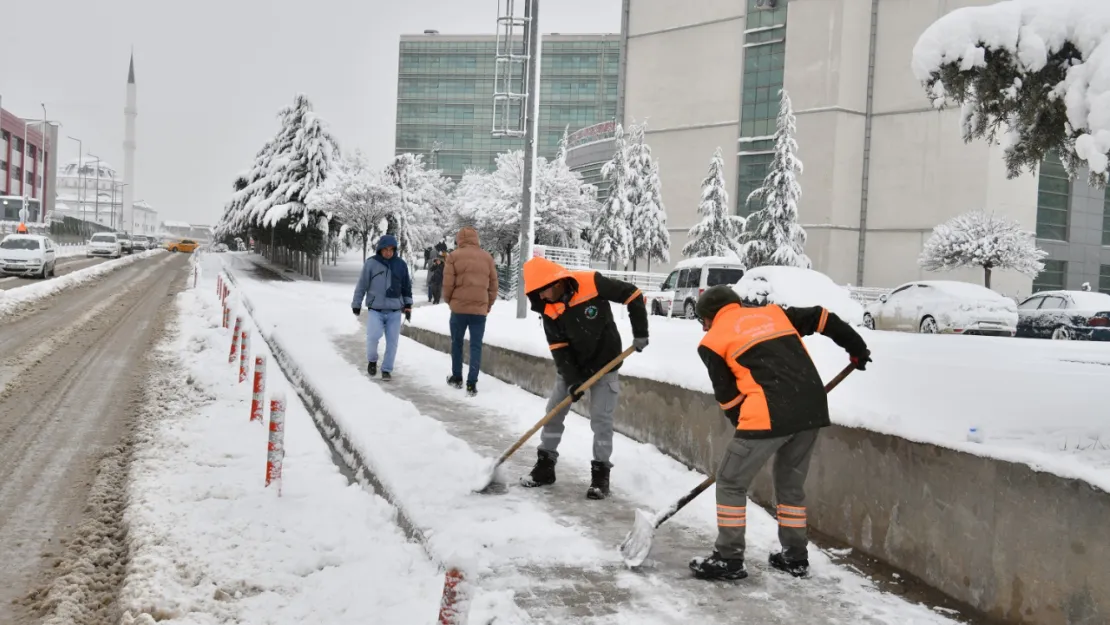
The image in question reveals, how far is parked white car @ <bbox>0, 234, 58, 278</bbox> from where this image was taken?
3166 centimetres

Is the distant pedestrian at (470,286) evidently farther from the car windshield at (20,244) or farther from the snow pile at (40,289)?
the car windshield at (20,244)

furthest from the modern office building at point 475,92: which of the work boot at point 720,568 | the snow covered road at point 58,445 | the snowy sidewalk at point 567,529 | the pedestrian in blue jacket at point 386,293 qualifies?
the work boot at point 720,568

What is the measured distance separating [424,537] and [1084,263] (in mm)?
53335

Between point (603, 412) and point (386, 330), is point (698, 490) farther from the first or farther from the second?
point (386, 330)

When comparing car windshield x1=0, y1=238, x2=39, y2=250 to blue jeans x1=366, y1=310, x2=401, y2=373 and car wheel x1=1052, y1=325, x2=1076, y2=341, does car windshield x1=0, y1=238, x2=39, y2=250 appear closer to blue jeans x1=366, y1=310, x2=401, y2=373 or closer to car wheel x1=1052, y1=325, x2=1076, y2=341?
blue jeans x1=366, y1=310, x2=401, y2=373

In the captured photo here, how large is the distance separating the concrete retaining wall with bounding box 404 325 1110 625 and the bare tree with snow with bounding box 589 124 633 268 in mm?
41955

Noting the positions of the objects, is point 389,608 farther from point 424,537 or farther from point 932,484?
point 932,484

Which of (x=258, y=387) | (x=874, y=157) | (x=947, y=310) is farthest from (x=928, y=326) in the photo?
(x=874, y=157)

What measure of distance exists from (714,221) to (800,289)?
85.6 feet

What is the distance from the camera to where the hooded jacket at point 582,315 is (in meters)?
6.33

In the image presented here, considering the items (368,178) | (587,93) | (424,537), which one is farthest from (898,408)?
(587,93)

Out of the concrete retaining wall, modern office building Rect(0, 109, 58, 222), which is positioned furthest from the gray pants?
modern office building Rect(0, 109, 58, 222)

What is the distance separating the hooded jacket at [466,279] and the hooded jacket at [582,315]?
4113 mm

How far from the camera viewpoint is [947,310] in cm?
1977
